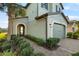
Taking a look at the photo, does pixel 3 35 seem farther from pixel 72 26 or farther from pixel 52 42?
pixel 72 26

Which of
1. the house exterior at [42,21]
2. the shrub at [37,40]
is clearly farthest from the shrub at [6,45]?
the shrub at [37,40]

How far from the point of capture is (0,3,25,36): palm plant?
2149mm

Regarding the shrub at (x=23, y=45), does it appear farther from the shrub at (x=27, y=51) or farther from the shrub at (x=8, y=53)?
the shrub at (x=8, y=53)

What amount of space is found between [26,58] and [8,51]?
255mm

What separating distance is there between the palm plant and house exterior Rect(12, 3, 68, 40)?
5 centimetres

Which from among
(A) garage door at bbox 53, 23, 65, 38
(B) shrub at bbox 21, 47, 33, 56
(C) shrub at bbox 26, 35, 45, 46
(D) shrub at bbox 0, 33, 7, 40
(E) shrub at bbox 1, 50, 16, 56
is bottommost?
(E) shrub at bbox 1, 50, 16, 56

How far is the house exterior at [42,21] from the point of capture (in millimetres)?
2135

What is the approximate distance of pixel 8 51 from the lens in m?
2.13

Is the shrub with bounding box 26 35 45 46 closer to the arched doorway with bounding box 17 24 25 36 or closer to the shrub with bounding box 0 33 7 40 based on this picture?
the arched doorway with bounding box 17 24 25 36

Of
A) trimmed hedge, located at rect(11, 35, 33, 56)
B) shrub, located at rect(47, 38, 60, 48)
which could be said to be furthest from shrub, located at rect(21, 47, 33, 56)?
shrub, located at rect(47, 38, 60, 48)

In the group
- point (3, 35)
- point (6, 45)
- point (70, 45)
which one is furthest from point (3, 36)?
point (70, 45)

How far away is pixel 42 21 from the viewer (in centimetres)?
213

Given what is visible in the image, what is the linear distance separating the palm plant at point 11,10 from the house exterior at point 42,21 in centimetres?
5

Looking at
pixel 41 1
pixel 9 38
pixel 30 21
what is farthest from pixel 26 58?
pixel 41 1
